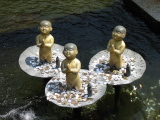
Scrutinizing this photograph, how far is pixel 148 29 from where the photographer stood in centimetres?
1003

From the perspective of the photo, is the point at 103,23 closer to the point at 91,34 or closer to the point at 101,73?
the point at 91,34

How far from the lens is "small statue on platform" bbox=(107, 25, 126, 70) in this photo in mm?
6199


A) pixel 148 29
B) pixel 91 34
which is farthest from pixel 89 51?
pixel 148 29

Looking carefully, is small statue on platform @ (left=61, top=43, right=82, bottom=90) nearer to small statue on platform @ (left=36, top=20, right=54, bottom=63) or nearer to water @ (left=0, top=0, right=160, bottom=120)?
small statue on platform @ (left=36, top=20, right=54, bottom=63)

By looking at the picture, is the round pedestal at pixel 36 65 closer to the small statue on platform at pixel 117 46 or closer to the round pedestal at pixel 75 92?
the round pedestal at pixel 75 92

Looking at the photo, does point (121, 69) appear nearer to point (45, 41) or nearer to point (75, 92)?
point (75, 92)

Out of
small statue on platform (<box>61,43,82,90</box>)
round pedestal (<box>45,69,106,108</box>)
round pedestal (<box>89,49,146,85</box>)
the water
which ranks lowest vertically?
the water

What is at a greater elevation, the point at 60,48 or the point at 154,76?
the point at 60,48

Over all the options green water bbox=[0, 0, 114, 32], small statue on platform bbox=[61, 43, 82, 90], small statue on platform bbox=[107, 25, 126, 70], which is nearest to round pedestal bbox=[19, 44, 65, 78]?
small statue on platform bbox=[61, 43, 82, 90]

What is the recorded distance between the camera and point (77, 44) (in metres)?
9.53

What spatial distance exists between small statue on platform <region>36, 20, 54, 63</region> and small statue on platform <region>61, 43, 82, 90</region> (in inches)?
41.9

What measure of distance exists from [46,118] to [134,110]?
2.37 meters

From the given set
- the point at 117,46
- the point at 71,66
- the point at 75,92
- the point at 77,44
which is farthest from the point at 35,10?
the point at 75,92

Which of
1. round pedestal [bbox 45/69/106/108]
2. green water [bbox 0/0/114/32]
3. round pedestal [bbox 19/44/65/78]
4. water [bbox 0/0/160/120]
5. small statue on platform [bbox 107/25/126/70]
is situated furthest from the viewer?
green water [bbox 0/0/114/32]
